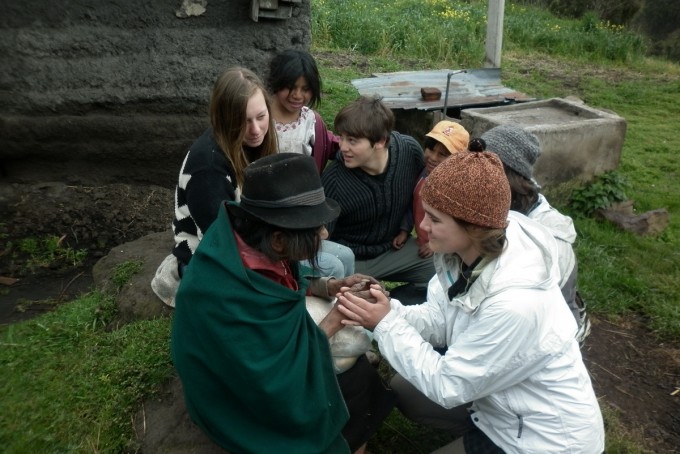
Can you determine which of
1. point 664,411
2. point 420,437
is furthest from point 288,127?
point 664,411

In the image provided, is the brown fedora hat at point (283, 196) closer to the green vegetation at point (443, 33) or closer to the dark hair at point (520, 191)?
the dark hair at point (520, 191)

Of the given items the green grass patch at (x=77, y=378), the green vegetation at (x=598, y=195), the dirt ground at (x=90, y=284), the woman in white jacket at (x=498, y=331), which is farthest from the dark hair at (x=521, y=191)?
the green vegetation at (x=598, y=195)

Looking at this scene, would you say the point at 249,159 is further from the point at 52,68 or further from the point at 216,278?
the point at 52,68

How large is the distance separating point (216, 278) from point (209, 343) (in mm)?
230

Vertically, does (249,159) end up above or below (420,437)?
above

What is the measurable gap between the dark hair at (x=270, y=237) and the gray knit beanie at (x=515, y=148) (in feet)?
3.25

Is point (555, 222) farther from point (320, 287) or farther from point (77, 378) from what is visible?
point (77, 378)

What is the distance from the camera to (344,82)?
9.04m

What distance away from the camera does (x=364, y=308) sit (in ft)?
7.91

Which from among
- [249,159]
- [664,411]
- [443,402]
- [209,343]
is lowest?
[664,411]

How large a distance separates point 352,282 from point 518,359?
0.85 metres

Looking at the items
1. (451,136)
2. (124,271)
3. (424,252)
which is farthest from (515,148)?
(124,271)

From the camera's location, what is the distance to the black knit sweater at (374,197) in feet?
12.0

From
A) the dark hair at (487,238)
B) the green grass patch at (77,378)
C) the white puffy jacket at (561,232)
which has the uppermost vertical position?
the dark hair at (487,238)
